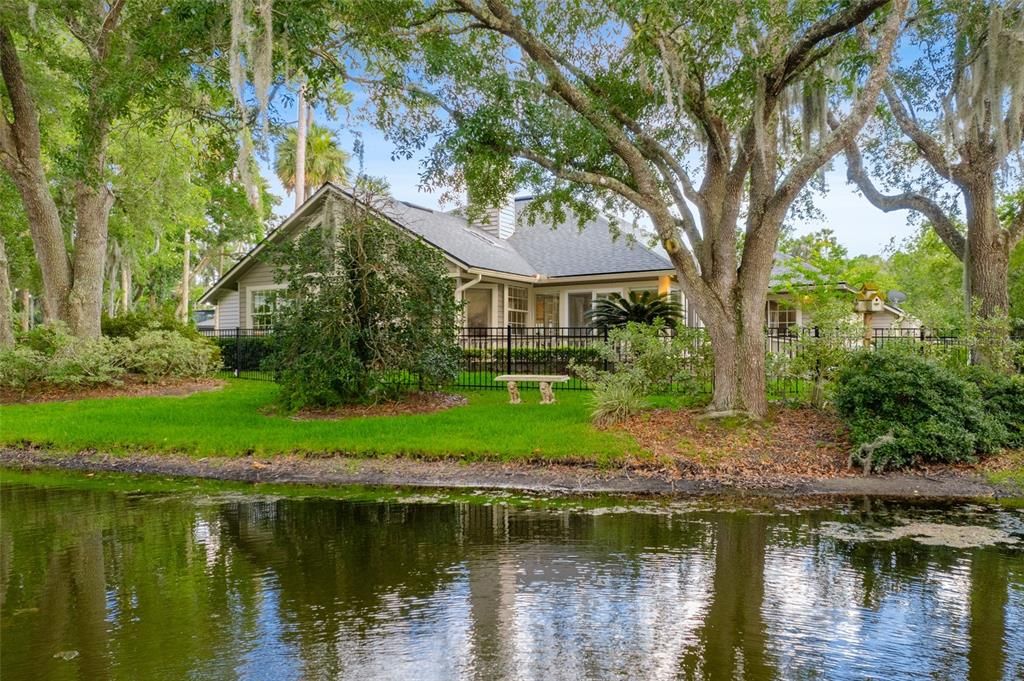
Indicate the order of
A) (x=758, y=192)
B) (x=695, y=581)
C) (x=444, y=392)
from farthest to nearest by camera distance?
(x=444, y=392) → (x=758, y=192) → (x=695, y=581)

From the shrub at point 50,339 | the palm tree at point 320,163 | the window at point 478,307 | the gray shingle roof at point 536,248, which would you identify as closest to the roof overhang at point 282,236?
the gray shingle roof at point 536,248

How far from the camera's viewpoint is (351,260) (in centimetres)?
1226

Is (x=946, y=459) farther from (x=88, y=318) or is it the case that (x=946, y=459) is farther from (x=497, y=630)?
(x=88, y=318)

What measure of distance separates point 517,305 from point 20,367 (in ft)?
44.0

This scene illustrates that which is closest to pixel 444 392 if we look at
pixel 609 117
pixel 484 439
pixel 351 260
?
pixel 351 260

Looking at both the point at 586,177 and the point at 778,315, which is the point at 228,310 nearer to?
the point at 586,177

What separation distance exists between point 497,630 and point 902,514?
5066mm

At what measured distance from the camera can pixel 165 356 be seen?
16781 millimetres

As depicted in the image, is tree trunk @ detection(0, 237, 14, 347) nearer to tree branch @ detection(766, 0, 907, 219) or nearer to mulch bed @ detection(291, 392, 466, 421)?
mulch bed @ detection(291, 392, 466, 421)

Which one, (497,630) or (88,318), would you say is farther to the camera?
(88,318)

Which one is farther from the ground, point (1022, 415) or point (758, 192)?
point (758, 192)

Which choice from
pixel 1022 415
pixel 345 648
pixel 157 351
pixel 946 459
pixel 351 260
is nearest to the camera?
pixel 345 648

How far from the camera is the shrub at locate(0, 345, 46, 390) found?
15.0m

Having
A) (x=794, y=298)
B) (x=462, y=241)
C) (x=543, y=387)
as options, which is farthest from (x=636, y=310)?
(x=462, y=241)
